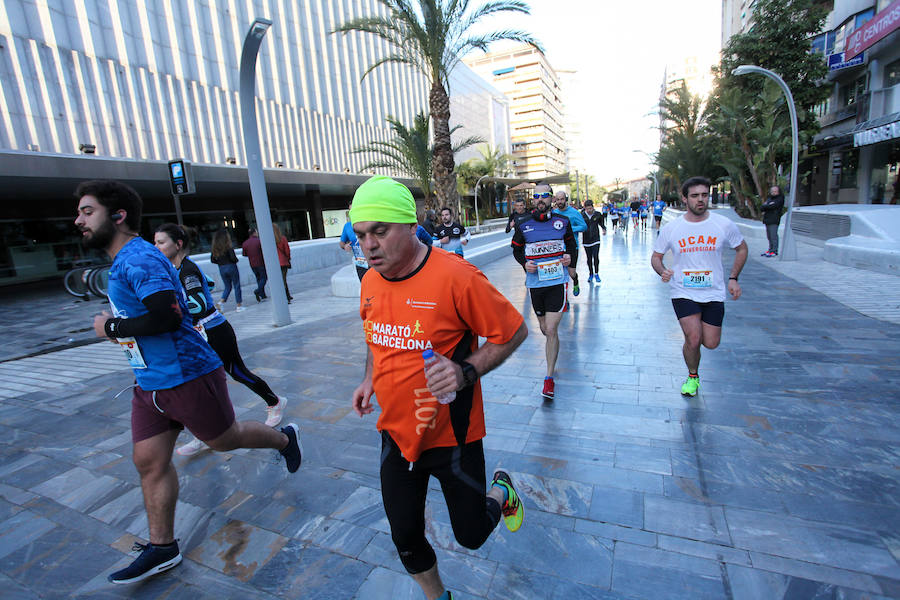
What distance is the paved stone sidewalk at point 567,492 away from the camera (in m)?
2.28

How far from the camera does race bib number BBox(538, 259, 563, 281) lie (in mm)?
4555

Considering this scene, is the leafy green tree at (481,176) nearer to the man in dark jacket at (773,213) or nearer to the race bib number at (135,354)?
the man in dark jacket at (773,213)

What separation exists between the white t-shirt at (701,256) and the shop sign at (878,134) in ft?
74.8

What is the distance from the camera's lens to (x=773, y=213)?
12.4m

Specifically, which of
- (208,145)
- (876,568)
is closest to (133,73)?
(208,145)

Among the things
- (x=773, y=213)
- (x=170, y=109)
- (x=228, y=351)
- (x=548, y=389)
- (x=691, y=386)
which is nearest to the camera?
(x=228, y=351)

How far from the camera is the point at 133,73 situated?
69.6ft

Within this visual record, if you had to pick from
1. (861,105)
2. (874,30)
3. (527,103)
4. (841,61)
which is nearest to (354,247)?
(874,30)

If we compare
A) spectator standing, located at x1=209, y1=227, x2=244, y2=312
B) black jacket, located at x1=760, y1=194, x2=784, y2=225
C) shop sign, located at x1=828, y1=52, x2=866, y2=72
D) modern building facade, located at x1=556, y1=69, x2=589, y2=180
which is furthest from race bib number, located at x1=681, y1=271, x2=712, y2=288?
modern building facade, located at x1=556, y1=69, x2=589, y2=180

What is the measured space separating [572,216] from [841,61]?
87.8 feet

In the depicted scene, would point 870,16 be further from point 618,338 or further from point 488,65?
point 488,65

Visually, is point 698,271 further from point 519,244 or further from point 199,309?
point 199,309

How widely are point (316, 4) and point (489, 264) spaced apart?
1038 inches

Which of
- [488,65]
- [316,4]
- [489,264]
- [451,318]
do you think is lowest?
[489,264]
